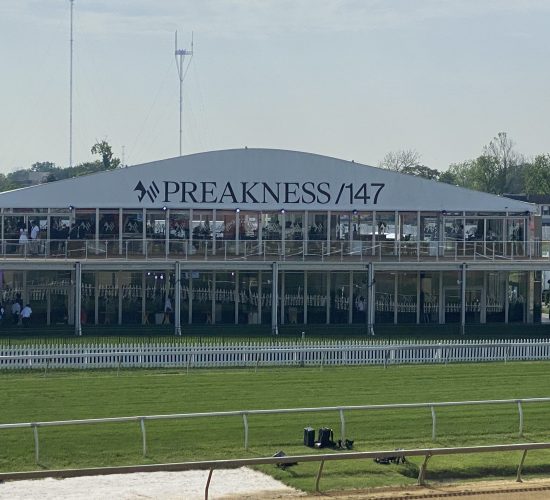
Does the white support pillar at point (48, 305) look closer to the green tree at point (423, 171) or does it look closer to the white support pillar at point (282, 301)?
the white support pillar at point (282, 301)

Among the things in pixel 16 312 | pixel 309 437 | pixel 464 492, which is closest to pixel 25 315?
pixel 16 312

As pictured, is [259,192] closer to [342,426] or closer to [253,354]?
[253,354]

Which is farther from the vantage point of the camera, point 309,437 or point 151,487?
point 309,437

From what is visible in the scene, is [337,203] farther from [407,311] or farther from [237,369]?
[237,369]

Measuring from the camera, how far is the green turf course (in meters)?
22.6

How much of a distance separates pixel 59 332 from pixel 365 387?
14.5 m

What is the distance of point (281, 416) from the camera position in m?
26.3

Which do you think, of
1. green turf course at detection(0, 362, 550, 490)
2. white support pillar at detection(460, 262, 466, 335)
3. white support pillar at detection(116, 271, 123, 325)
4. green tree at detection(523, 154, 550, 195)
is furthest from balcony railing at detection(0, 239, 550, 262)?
green tree at detection(523, 154, 550, 195)

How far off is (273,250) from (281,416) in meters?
20.2

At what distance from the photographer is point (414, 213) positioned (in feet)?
161

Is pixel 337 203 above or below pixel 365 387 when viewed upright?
above

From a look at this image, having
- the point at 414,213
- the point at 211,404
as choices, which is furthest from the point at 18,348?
the point at 414,213

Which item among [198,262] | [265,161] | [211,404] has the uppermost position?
[265,161]

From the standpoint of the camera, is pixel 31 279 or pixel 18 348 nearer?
pixel 18 348
